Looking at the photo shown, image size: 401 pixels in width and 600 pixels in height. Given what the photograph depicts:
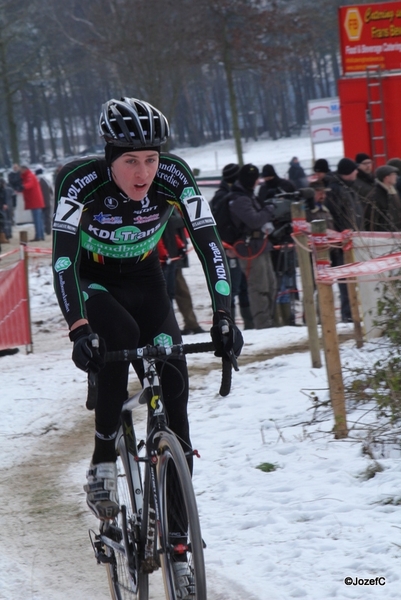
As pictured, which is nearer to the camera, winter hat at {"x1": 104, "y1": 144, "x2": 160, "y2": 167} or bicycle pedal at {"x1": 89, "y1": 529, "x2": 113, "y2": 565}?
winter hat at {"x1": 104, "y1": 144, "x2": 160, "y2": 167}

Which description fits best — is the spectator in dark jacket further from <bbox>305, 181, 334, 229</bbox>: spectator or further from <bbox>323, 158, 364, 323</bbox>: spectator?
<bbox>323, 158, 364, 323</bbox>: spectator

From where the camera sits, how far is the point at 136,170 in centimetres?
373

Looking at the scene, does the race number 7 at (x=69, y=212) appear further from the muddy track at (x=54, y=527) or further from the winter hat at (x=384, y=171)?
the winter hat at (x=384, y=171)

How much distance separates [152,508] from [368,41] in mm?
16396

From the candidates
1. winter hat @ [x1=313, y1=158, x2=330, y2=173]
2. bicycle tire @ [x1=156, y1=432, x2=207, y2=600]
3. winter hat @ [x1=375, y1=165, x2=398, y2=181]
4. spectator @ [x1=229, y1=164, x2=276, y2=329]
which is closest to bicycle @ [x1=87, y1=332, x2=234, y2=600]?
bicycle tire @ [x1=156, y1=432, x2=207, y2=600]

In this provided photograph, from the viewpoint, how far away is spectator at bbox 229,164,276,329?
10.6m

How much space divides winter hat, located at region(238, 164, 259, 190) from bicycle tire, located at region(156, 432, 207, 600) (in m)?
7.35

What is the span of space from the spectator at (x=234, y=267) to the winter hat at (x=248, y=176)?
0.40 meters

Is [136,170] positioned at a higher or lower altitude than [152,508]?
higher

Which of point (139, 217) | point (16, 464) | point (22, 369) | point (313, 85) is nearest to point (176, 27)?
point (22, 369)

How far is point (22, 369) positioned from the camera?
9859mm

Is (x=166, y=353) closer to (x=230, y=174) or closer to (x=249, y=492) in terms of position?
(x=249, y=492)

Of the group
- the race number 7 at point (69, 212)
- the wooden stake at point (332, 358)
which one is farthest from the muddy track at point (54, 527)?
the race number 7 at point (69, 212)

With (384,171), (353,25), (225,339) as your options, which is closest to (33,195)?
(353,25)
